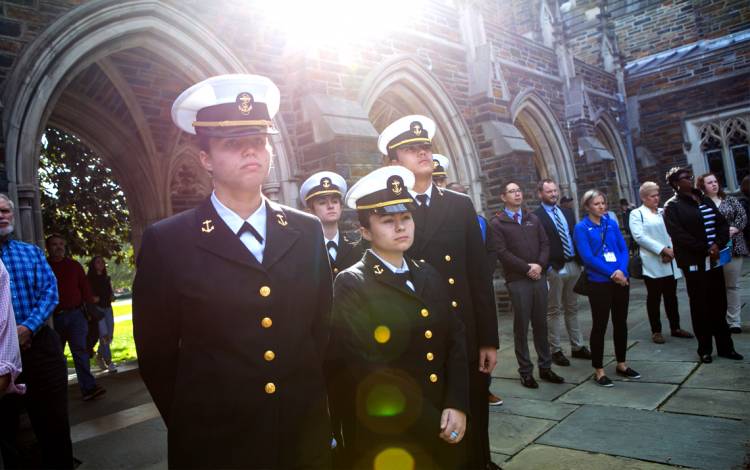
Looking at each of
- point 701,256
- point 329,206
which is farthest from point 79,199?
point 701,256

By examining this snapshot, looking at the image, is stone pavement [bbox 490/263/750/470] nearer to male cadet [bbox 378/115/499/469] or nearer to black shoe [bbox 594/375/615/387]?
black shoe [bbox 594/375/615/387]

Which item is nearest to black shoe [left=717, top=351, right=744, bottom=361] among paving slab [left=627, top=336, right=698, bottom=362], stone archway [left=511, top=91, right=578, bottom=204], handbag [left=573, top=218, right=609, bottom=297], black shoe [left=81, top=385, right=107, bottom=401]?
paving slab [left=627, top=336, right=698, bottom=362]

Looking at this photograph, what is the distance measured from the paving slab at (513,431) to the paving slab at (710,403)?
3.05 ft

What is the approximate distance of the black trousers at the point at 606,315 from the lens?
4.59m

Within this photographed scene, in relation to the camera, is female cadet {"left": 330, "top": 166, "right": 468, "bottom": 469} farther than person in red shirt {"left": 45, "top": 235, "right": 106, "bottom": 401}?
No

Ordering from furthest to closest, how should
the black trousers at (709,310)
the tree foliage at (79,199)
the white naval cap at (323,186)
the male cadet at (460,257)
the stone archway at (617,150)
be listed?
the stone archway at (617,150), the tree foliage at (79,199), the black trousers at (709,310), the white naval cap at (323,186), the male cadet at (460,257)

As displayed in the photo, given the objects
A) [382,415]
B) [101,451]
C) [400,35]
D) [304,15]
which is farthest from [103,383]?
[400,35]

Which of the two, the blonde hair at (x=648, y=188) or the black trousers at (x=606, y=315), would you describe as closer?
the black trousers at (x=606, y=315)

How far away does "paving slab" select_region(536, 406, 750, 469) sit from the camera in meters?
2.95

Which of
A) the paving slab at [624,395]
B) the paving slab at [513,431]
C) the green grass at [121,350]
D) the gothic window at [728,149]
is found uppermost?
the gothic window at [728,149]

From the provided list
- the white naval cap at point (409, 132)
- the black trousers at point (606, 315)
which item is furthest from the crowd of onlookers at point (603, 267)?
the white naval cap at point (409, 132)

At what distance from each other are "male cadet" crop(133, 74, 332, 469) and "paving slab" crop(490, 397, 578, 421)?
2.78 meters

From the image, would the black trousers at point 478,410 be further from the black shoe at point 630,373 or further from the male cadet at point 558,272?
the male cadet at point 558,272

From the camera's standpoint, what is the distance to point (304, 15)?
736 cm
